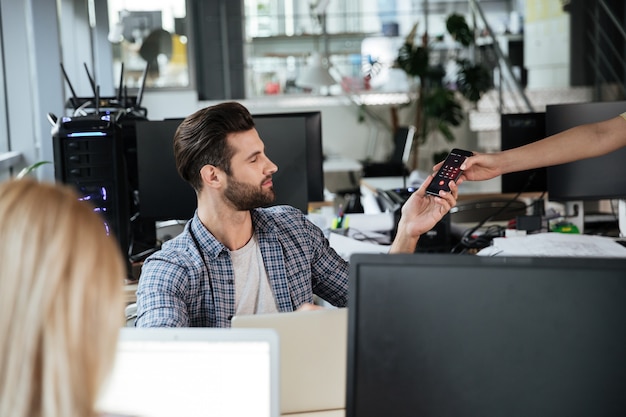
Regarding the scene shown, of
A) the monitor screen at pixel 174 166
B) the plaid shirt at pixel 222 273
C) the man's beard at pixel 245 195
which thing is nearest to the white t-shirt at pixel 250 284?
the plaid shirt at pixel 222 273

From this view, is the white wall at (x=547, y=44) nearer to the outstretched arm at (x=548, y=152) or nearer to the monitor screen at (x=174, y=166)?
the monitor screen at (x=174, y=166)

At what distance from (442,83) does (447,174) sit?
7525 millimetres

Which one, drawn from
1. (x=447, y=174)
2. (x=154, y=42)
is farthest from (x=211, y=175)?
(x=154, y=42)

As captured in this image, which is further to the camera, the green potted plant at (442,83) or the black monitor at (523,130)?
the green potted plant at (442,83)

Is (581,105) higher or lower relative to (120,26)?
lower

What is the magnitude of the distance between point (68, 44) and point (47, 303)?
7.00 m

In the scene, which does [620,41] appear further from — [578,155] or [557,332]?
[557,332]

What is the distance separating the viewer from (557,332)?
1.06 metres

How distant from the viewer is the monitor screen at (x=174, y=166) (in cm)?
306

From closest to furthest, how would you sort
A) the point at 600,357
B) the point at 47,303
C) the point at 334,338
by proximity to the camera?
the point at 47,303 → the point at 600,357 → the point at 334,338

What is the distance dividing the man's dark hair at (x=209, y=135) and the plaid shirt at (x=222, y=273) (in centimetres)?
17

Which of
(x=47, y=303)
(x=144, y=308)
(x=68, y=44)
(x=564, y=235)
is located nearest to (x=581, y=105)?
(x=564, y=235)

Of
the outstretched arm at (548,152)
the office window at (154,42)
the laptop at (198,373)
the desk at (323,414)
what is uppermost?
the office window at (154,42)

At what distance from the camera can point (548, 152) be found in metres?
2.03
